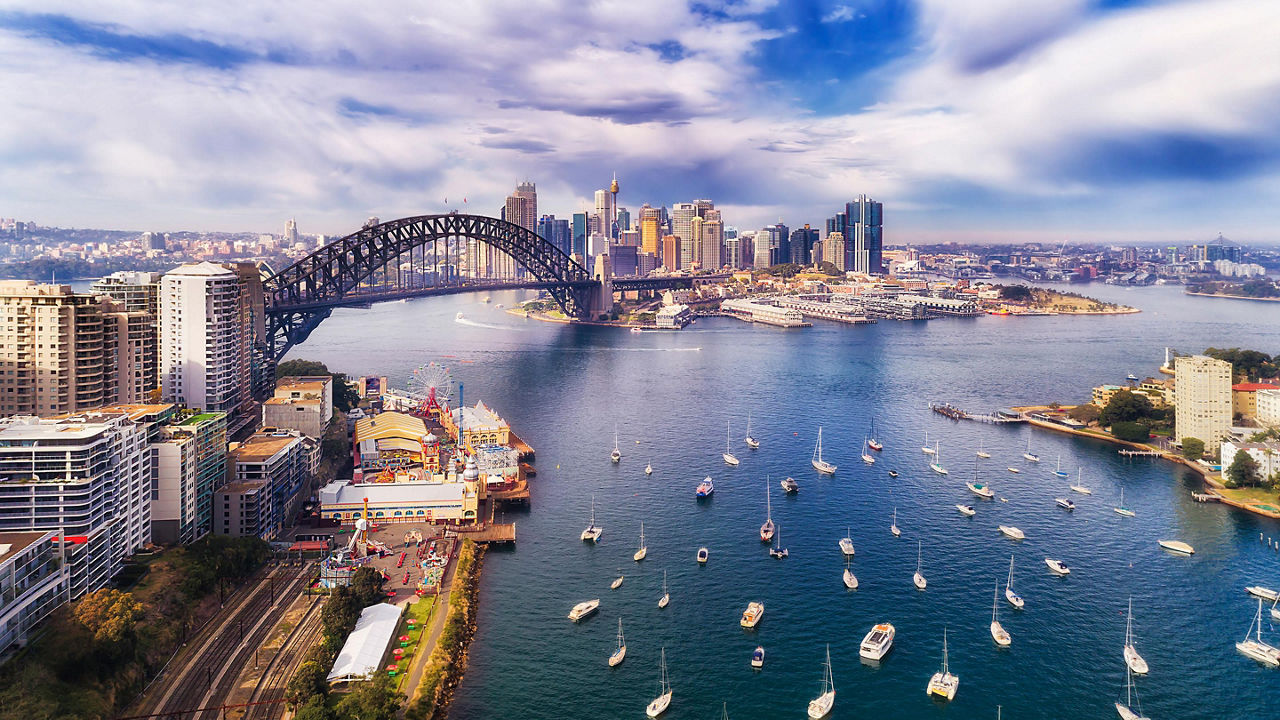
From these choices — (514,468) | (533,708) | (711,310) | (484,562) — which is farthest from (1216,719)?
(711,310)

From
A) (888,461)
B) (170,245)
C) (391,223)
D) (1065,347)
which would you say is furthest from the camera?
(170,245)

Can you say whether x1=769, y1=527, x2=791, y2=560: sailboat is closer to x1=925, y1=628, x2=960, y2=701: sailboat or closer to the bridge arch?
x1=925, y1=628, x2=960, y2=701: sailboat

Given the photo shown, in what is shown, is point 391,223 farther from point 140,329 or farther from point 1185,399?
point 1185,399

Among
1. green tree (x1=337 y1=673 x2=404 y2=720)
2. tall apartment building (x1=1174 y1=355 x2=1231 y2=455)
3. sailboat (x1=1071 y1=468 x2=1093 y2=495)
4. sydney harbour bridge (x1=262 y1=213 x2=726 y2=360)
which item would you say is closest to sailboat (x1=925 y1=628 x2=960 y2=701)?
green tree (x1=337 y1=673 x2=404 y2=720)

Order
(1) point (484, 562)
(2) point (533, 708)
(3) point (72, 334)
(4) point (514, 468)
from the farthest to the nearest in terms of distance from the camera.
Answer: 1. (4) point (514, 468)
2. (3) point (72, 334)
3. (1) point (484, 562)
4. (2) point (533, 708)

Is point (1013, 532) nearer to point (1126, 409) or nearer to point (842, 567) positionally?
point (842, 567)

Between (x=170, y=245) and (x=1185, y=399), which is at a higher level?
(x=170, y=245)

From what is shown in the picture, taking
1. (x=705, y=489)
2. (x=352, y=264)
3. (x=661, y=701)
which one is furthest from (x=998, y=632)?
(x=352, y=264)
